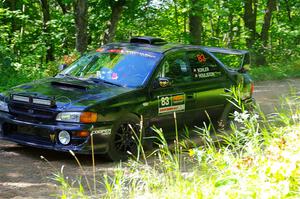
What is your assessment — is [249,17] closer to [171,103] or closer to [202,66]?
[202,66]

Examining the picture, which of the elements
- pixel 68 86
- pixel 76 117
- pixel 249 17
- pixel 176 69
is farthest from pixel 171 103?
pixel 249 17

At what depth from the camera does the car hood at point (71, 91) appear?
6992 mm

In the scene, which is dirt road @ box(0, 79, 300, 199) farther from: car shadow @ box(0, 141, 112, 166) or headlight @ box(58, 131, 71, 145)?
headlight @ box(58, 131, 71, 145)

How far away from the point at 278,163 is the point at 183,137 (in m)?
4.69

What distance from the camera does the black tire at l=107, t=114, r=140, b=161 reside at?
7.20m

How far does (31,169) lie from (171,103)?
Answer: 2.49 metres

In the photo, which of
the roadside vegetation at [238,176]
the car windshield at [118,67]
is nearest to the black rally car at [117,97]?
the car windshield at [118,67]

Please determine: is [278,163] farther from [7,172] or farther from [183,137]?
[183,137]

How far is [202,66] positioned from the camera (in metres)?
8.96

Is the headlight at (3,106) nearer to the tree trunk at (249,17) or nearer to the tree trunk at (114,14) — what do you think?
the tree trunk at (114,14)

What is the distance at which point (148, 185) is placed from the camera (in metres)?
4.25

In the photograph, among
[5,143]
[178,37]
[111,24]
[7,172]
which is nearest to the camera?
[7,172]

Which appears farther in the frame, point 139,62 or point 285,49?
point 285,49

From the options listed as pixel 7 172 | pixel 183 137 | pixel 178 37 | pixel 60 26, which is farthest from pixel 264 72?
pixel 7 172
